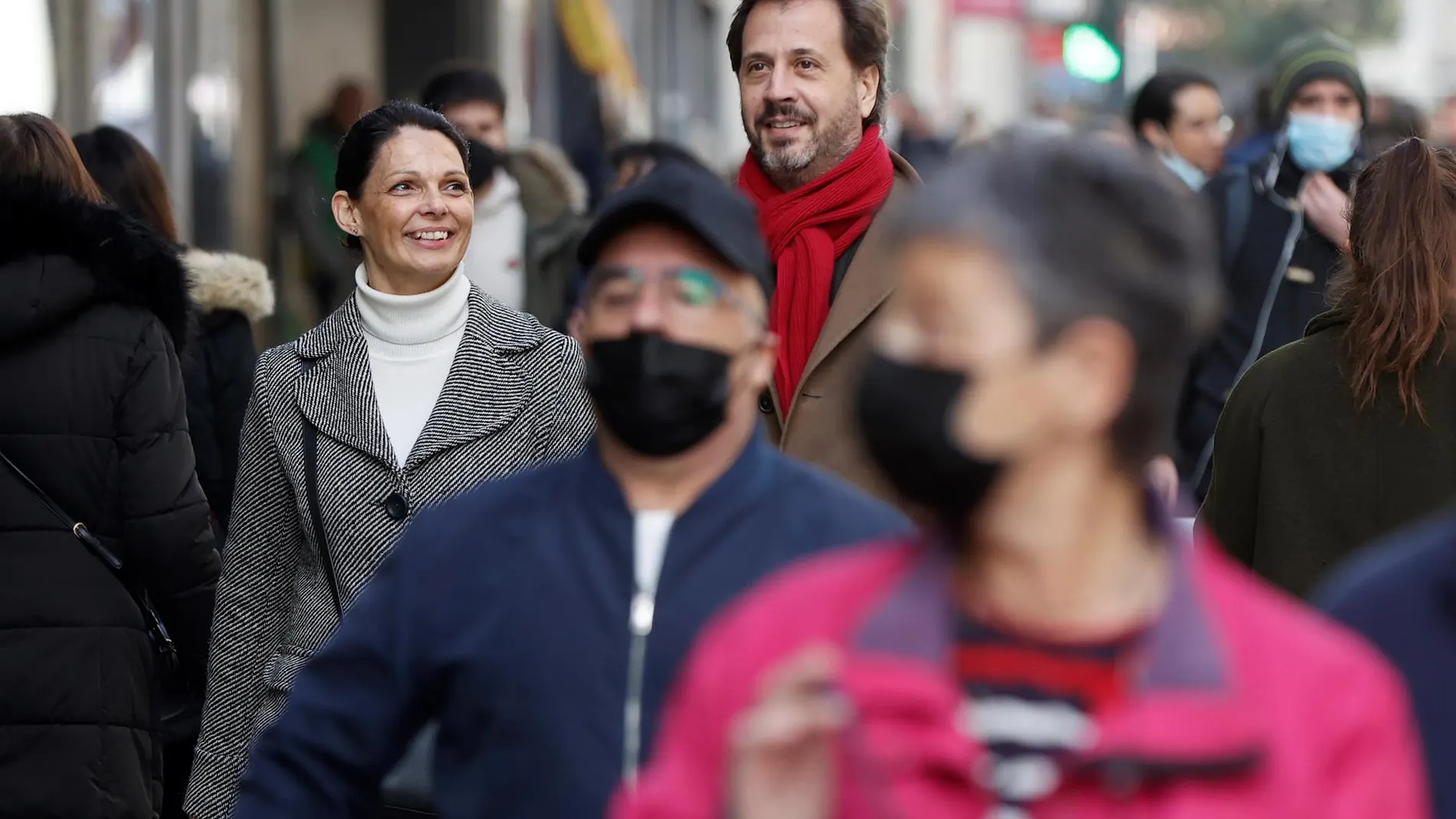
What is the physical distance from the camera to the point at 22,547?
4992 millimetres

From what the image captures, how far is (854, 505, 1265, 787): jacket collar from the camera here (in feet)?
6.16

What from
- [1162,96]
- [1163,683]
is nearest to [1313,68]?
[1162,96]

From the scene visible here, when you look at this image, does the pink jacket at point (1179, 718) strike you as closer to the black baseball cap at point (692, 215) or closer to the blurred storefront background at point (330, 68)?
the black baseball cap at point (692, 215)

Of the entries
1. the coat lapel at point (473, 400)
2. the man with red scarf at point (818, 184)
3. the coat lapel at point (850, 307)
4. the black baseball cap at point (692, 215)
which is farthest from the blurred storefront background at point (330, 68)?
the black baseball cap at point (692, 215)

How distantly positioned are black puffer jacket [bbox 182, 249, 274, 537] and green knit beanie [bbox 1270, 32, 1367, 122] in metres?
3.58

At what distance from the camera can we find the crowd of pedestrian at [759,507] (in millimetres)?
1924

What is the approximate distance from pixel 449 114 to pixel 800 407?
4.42 metres

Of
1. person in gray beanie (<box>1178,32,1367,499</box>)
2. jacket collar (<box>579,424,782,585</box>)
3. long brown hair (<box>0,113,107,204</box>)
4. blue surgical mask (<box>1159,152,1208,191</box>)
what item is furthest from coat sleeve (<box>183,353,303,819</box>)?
blue surgical mask (<box>1159,152,1208,191</box>)

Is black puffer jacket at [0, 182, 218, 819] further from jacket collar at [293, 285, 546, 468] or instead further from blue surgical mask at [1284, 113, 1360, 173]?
blue surgical mask at [1284, 113, 1360, 173]

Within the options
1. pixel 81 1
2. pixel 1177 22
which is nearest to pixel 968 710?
pixel 81 1

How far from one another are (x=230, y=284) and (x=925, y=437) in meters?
4.86

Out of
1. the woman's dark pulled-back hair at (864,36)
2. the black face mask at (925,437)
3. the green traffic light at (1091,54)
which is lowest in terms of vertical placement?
the black face mask at (925,437)

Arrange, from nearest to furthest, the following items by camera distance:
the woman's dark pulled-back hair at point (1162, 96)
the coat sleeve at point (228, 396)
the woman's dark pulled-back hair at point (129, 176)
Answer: the woman's dark pulled-back hair at point (129, 176) → the coat sleeve at point (228, 396) → the woman's dark pulled-back hair at point (1162, 96)

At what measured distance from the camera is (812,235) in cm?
505
